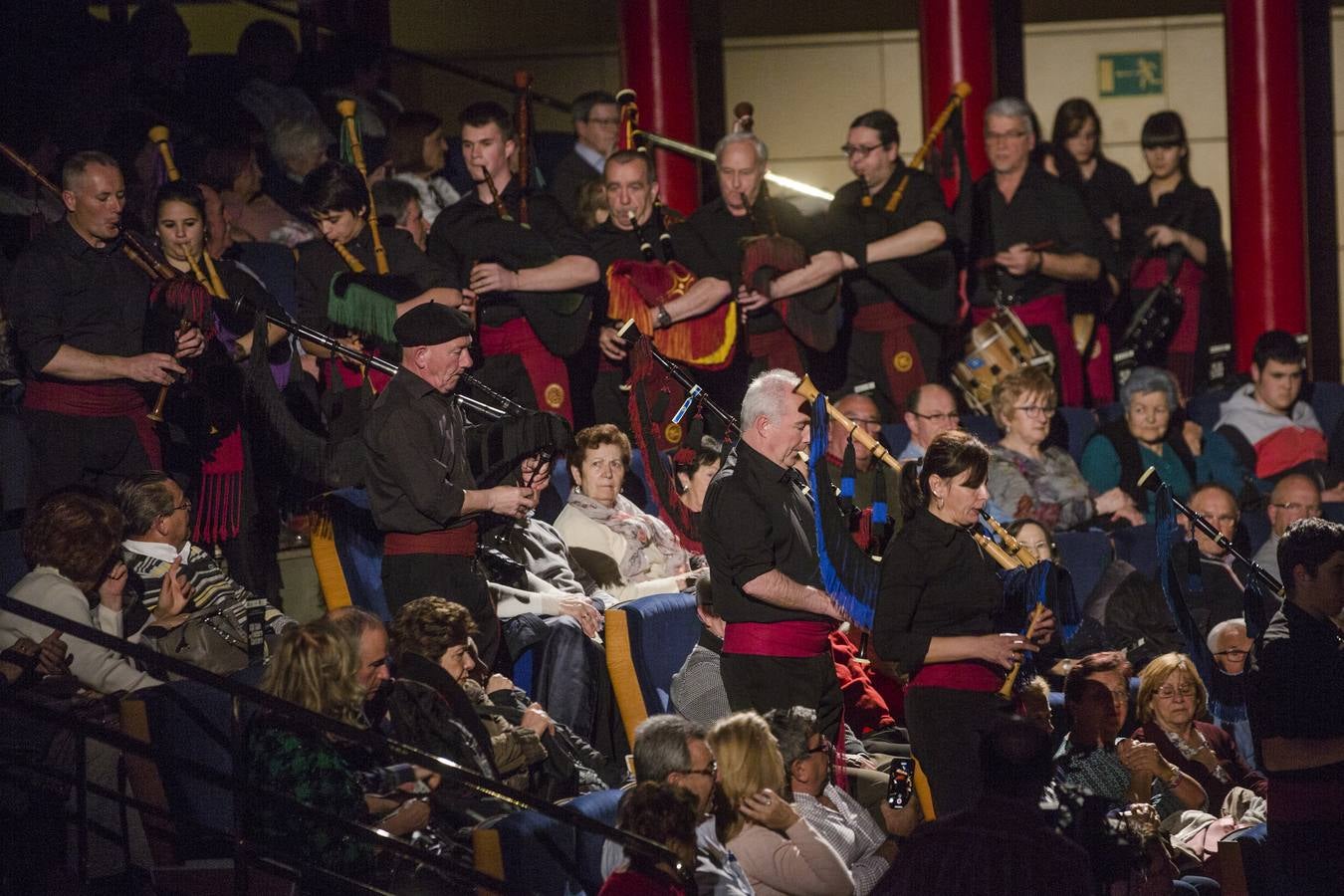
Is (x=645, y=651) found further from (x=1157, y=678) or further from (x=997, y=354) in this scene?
(x=997, y=354)

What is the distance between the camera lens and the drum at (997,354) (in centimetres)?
834

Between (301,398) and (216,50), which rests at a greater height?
(216,50)

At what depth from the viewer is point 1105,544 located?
23.8 ft

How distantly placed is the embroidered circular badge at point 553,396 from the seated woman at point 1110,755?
2.36 meters

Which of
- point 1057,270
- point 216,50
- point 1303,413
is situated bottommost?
point 1303,413

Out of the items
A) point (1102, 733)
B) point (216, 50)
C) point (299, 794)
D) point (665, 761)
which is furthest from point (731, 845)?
point (216, 50)

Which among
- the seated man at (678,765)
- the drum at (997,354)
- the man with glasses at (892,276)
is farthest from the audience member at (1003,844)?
the drum at (997,354)

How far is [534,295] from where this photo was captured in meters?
7.40

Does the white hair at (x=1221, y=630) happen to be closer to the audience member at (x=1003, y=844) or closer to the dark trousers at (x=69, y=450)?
the audience member at (x=1003, y=844)

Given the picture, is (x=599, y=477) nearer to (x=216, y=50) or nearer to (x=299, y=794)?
(x=299, y=794)

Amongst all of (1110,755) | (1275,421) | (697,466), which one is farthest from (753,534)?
(1275,421)

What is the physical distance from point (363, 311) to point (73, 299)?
3.46 feet

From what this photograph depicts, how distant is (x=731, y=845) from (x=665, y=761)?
31 cm

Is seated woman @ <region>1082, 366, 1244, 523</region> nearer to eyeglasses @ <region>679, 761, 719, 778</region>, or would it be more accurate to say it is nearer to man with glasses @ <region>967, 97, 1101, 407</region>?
man with glasses @ <region>967, 97, 1101, 407</region>
